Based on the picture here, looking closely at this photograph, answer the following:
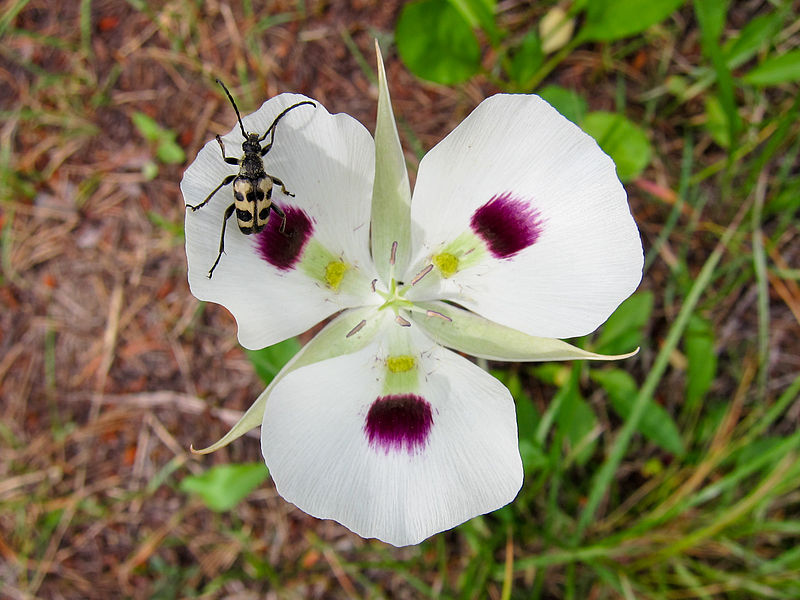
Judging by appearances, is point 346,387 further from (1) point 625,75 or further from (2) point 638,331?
(1) point 625,75

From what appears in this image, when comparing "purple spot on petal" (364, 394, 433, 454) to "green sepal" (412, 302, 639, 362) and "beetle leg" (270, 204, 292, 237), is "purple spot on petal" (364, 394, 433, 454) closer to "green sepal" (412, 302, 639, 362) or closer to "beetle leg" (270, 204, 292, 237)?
"green sepal" (412, 302, 639, 362)

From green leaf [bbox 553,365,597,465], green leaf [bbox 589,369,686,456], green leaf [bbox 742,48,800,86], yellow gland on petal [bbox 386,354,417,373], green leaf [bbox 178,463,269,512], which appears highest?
green leaf [bbox 742,48,800,86]

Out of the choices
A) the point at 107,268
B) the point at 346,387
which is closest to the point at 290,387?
the point at 346,387

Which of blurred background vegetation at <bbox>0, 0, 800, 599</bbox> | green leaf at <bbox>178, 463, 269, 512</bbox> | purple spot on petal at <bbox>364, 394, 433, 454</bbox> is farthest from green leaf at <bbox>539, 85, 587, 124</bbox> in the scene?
green leaf at <bbox>178, 463, 269, 512</bbox>

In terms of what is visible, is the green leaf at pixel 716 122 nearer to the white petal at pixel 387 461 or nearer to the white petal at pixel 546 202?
the white petal at pixel 546 202

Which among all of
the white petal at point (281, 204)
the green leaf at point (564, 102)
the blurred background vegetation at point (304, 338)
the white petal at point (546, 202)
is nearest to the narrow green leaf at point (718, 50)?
the blurred background vegetation at point (304, 338)

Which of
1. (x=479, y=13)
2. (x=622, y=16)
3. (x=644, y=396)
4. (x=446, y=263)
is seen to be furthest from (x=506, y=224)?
(x=622, y=16)

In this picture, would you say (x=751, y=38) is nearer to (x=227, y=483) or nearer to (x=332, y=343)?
(x=332, y=343)
